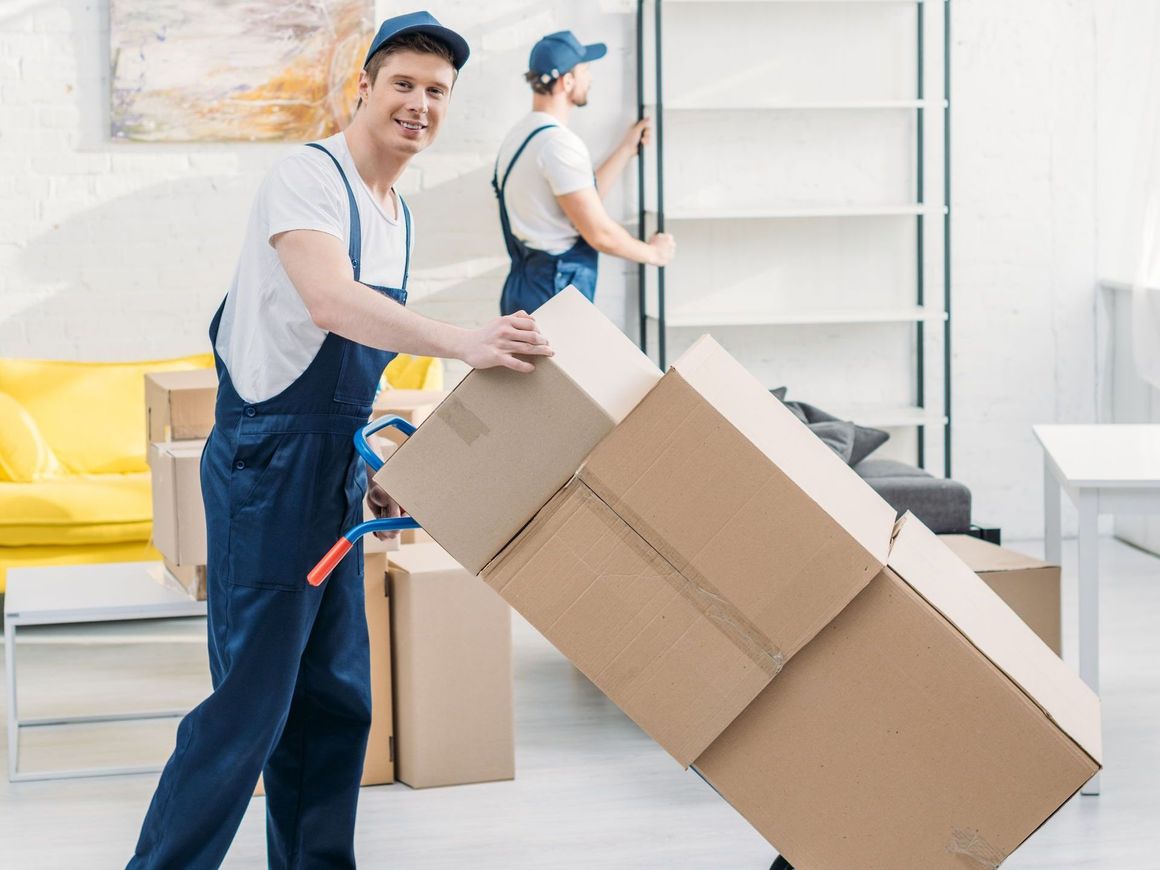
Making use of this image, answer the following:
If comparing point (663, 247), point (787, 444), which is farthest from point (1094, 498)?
point (663, 247)

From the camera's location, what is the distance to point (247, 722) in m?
2.07

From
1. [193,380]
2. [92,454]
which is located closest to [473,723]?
[193,380]

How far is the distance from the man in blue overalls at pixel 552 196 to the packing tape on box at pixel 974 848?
2.77 m

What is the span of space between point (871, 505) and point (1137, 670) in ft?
7.00

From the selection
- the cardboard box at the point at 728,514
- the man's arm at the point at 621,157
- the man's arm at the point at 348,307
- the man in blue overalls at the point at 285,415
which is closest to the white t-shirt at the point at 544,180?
the man's arm at the point at 621,157

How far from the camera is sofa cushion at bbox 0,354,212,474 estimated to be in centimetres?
468

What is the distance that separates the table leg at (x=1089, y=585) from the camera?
2.80 metres

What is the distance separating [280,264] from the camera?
6.56 ft

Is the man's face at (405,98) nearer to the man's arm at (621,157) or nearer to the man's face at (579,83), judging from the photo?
the man's face at (579,83)

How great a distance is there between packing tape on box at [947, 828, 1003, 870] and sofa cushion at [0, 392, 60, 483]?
349cm

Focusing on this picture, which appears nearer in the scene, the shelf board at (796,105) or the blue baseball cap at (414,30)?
the blue baseball cap at (414,30)

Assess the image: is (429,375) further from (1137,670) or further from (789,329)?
(1137,670)

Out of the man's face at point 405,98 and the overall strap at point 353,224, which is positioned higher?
the man's face at point 405,98

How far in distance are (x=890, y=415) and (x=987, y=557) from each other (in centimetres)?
207
